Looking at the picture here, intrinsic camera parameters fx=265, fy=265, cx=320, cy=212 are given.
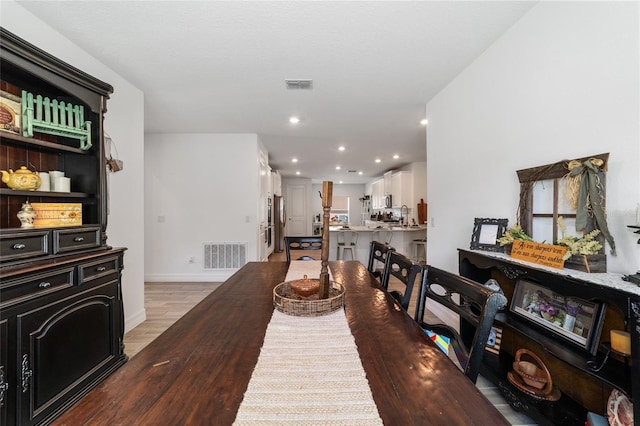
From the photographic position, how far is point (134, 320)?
2.79 meters

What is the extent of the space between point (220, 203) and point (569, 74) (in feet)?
14.3

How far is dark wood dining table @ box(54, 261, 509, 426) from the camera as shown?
1.88ft

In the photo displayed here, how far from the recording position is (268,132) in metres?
4.35

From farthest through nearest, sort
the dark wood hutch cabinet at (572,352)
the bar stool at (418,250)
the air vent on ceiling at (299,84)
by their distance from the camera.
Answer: the bar stool at (418,250) → the air vent on ceiling at (299,84) → the dark wood hutch cabinet at (572,352)

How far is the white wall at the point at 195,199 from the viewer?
443 centimetres

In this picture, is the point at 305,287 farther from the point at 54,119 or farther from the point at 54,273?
the point at 54,119

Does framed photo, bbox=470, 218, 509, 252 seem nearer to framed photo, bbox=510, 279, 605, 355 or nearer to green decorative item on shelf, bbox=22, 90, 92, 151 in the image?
framed photo, bbox=510, 279, 605, 355

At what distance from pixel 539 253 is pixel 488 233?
1.59 feet

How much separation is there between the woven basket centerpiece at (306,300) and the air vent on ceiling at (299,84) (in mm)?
2117

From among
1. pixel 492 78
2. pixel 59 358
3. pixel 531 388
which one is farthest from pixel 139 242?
pixel 492 78

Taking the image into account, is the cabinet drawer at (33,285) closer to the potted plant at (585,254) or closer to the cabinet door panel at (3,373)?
the cabinet door panel at (3,373)

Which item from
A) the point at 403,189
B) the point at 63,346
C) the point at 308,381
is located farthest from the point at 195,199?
the point at 403,189

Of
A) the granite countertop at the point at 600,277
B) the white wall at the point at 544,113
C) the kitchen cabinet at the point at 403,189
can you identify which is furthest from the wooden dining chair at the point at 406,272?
the kitchen cabinet at the point at 403,189

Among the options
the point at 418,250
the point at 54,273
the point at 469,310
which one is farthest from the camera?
the point at 418,250
